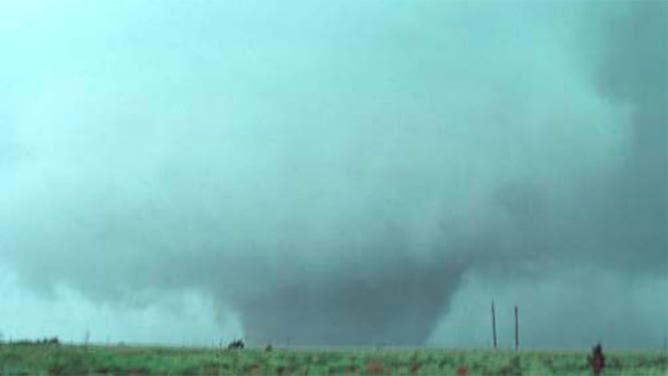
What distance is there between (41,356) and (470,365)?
2860 centimetres

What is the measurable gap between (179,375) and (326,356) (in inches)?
538

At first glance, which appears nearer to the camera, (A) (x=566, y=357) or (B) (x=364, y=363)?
(B) (x=364, y=363)

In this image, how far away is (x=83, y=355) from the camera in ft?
202

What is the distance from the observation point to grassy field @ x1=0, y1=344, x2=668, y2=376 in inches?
2127

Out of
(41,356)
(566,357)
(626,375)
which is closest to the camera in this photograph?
(626,375)

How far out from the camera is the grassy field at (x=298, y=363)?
54.0m

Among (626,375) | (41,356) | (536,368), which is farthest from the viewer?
(41,356)

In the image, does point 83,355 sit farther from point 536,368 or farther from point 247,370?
point 536,368

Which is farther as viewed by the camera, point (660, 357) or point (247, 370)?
point (660, 357)

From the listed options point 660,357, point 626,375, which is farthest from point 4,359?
point 660,357

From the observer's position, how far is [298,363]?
58.2 m

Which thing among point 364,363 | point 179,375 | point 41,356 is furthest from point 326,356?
point 41,356

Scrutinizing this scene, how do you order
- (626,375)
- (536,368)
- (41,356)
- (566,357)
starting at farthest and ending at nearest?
(566,357) → (41,356) → (536,368) → (626,375)

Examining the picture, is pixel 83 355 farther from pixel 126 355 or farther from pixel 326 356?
pixel 326 356
